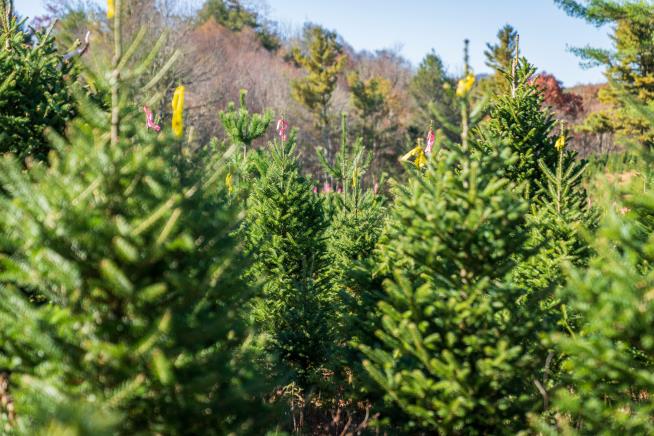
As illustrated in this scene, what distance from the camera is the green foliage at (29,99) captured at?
14.1 ft

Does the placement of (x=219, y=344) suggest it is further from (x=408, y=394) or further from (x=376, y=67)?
(x=376, y=67)

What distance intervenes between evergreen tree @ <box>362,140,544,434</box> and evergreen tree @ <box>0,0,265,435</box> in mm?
1041

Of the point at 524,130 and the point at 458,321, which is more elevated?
the point at 524,130

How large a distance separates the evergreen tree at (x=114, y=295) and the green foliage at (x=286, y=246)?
3.49 meters

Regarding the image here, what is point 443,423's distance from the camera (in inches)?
127

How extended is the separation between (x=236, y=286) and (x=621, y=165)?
26.0 meters

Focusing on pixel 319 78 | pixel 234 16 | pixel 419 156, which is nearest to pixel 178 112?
pixel 419 156

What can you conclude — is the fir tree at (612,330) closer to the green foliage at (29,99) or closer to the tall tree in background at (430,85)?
the green foliage at (29,99)

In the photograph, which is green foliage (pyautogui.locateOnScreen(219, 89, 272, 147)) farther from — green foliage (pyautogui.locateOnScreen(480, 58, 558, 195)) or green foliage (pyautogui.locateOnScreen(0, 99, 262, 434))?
green foliage (pyautogui.locateOnScreen(0, 99, 262, 434))

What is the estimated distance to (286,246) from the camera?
281 inches

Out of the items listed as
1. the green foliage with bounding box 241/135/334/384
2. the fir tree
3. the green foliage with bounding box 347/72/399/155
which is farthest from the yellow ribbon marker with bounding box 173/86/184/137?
the green foliage with bounding box 347/72/399/155

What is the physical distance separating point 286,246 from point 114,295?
4.56m

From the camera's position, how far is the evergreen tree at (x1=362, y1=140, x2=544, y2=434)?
3131 millimetres

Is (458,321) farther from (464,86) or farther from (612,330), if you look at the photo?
(464,86)
